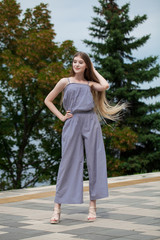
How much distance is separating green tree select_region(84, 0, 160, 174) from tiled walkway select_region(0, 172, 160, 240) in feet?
55.9

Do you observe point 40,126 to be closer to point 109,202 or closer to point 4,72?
point 4,72

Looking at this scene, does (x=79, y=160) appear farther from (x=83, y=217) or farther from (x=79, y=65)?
(x=79, y=65)

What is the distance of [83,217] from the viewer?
5.38 meters

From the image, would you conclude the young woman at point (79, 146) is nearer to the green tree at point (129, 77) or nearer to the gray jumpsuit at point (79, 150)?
the gray jumpsuit at point (79, 150)

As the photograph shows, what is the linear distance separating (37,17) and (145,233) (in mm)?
19866

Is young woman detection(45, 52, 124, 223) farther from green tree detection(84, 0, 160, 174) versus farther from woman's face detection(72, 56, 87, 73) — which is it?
green tree detection(84, 0, 160, 174)

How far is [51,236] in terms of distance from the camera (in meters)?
4.29

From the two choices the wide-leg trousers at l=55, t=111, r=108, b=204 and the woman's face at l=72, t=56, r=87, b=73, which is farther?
the woman's face at l=72, t=56, r=87, b=73

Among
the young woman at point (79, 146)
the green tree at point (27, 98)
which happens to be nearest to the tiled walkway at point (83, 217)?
the young woman at point (79, 146)

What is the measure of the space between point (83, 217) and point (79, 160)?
0.70 meters

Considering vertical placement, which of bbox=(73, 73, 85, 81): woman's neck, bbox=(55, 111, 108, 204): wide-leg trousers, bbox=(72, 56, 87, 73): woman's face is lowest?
bbox=(55, 111, 108, 204): wide-leg trousers

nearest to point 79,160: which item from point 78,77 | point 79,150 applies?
point 79,150

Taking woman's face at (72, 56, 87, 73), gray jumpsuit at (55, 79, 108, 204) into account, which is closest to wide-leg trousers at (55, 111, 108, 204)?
gray jumpsuit at (55, 79, 108, 204)

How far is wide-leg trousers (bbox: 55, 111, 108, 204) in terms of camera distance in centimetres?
512
